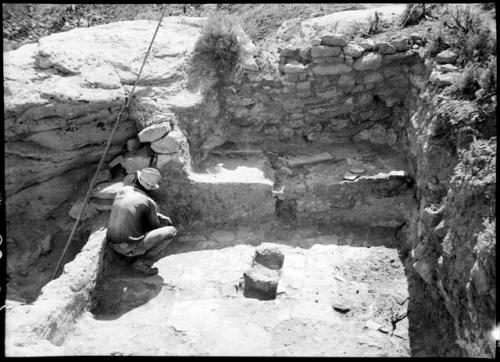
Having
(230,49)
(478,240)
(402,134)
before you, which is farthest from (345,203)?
(230,49)

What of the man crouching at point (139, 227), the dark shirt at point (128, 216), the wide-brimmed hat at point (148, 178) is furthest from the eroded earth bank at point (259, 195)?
the wide-brimmed hat at point (148, 178)

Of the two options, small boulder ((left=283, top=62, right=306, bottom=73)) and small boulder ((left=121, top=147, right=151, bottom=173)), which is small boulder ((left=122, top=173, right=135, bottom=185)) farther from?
small boulder ((left=283, top=62, right=306, bottom=73))

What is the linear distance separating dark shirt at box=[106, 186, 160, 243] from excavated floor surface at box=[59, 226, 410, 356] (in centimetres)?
55

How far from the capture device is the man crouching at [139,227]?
16.9 ft

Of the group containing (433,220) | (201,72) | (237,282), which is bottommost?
(237,282)

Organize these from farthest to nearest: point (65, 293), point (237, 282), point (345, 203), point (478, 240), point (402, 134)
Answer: point (402, 134), point (345, 203), point (237, 282), point (65, 293), point (478, 240)

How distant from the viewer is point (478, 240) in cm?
388

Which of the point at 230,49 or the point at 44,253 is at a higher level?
the point at 230,49

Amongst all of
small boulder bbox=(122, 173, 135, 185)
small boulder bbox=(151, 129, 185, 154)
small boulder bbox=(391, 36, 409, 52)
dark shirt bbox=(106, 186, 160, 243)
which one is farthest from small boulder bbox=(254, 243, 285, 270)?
small boulder bbox=(391, 36, 409, 52)

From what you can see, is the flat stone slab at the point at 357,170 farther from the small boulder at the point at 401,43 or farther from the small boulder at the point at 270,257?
the small boulder at the point at 401,43

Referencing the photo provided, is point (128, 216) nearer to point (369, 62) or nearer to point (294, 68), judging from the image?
point (294, 68)

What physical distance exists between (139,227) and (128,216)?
0.26 metres

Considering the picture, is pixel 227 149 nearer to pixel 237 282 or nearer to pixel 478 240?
pixel 237 282

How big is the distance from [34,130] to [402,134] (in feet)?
17.7
